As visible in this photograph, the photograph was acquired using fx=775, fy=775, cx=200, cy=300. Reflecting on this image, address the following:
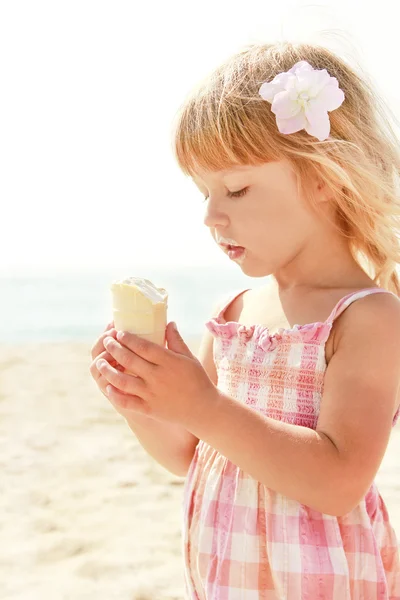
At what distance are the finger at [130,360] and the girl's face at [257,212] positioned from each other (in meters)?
0.42

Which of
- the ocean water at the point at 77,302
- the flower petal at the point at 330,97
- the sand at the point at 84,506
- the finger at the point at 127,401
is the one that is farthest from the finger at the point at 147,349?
the ocean water at the point at 77,302

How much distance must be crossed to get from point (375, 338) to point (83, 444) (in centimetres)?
417

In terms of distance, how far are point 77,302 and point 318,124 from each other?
659 inches

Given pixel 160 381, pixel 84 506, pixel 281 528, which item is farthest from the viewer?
pixel 84 506

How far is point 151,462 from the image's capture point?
529cm

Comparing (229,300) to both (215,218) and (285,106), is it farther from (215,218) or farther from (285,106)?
(285,106)

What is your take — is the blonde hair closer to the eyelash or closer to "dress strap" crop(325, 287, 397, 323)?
the eyelash

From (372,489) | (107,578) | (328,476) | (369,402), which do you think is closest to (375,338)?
(369,402)

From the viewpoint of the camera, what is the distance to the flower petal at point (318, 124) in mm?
2051

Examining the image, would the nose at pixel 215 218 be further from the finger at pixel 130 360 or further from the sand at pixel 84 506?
the sand at pixel 84 506

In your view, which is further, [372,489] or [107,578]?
[107,578]

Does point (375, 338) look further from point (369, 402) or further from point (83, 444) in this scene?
point (83, 444)

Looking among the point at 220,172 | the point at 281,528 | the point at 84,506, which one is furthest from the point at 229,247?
the point at 84,506

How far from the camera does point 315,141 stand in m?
2.09
